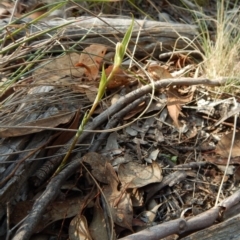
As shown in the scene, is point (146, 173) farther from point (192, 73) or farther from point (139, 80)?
point (192, 73)

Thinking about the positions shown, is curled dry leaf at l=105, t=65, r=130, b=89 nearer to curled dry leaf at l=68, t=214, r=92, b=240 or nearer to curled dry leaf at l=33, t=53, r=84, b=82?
curled dry leaf at l=33, t=53, r=84, b=82

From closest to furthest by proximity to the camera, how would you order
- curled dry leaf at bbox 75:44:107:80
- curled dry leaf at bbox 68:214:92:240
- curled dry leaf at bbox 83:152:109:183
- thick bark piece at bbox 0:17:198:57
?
curled dry leaf at bbox 68:214:92:240 → curled dry leaf at bbox 83:152:109:183 → curled dry leaf at bbox 75:44:107:80 → thick bark piece at bbox 0:17:198:57

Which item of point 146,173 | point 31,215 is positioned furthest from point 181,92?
point 31,215

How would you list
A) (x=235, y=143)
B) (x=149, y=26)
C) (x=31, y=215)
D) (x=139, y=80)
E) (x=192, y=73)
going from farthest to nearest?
(x=149, y=26)
(x=192, y=73)
(x=139, y=80)
(x=235, y=143)
(x=31, y=215)

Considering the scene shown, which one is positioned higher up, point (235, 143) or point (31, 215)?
point (31, 215)

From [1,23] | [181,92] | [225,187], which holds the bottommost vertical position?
[225,187]

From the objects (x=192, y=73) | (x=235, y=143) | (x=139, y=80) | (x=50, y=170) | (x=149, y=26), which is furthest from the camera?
(x=149, y=26)

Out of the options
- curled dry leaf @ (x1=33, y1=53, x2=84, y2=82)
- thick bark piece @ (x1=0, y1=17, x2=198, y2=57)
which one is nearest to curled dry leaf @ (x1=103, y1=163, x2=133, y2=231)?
curled dry leaf @ (x1=33, y1=53, x2=84, y2=82)

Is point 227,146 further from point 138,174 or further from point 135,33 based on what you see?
point 135,33
